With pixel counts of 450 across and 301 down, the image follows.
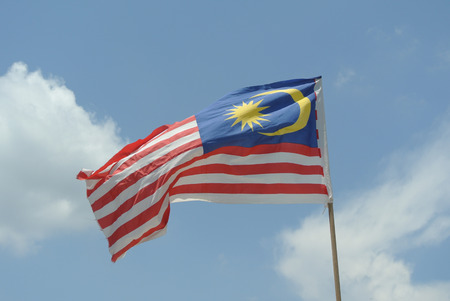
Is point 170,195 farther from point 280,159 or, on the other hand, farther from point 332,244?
point 332,244

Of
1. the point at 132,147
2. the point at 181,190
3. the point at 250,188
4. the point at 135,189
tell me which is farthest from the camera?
the point at 132,147

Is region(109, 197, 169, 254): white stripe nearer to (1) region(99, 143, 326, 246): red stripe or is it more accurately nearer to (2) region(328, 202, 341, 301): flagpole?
(1) region(99, 143, 326, 246): red stripe

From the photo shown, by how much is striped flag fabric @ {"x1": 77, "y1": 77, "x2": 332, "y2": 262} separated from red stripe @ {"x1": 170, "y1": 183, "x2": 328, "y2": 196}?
0.03 metres

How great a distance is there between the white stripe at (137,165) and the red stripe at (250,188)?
3.90 ft

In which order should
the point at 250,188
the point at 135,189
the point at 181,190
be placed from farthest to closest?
the point at 181,190
the point at 250,188
the point at 135,189

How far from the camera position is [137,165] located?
17562 mm

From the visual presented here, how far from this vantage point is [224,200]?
58.0ft

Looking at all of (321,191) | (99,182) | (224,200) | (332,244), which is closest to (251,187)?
(224,200)

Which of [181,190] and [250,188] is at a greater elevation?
[250,188]

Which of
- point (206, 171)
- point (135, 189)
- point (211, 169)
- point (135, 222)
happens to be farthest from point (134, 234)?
point (211, 169)

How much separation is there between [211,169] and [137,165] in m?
2.29

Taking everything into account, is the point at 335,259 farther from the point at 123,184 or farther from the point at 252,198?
the point at 123,184

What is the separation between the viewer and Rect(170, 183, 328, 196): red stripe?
17453 millimetres

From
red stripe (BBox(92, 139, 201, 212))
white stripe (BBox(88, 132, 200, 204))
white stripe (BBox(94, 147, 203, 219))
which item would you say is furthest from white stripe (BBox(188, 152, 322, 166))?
red stripe (BBox(92, 139, 201, 212))
